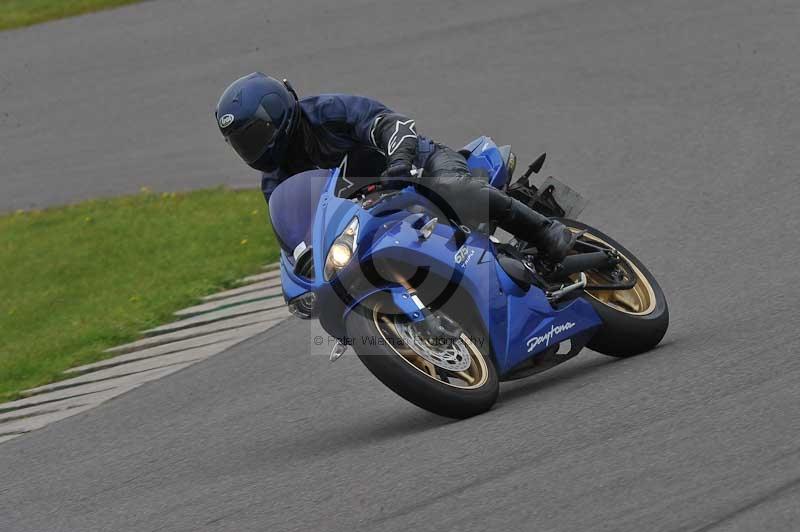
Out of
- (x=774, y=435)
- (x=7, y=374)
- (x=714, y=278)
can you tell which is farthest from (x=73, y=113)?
(x=774, y=435)

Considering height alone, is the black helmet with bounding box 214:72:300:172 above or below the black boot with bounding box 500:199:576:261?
above

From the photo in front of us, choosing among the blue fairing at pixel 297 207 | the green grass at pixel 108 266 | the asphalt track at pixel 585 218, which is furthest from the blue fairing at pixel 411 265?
the green grass at pixel 108 266

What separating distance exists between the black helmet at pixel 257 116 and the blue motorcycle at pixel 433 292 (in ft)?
0.96

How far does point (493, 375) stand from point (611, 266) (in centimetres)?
113

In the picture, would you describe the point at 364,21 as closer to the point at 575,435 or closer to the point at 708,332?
the point at 708,332

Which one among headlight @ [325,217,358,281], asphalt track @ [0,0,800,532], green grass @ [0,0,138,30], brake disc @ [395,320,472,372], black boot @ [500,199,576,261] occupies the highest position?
headlight @ [325,217,358,281]

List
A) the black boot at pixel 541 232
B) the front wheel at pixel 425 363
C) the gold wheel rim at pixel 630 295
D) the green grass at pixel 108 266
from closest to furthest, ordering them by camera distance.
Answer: the front wheel at pixel 425 363, the black boot at pixel 541 232, the gold wheel rim at pixel 630 295, the green grass at pixel 108 266

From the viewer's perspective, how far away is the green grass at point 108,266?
29.9 feet

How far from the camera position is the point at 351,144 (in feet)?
21.1

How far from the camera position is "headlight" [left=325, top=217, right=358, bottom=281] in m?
5.45

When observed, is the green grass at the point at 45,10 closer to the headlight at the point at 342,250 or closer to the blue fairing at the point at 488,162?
the blue fairing at the point at 488,162

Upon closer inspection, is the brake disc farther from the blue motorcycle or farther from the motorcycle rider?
the motorcycle rider

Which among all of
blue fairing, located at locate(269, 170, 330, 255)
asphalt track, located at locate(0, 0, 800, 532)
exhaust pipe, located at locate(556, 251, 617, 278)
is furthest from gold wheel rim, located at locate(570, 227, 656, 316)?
blue fairing, located at locate(269, 170, 330, 255)
